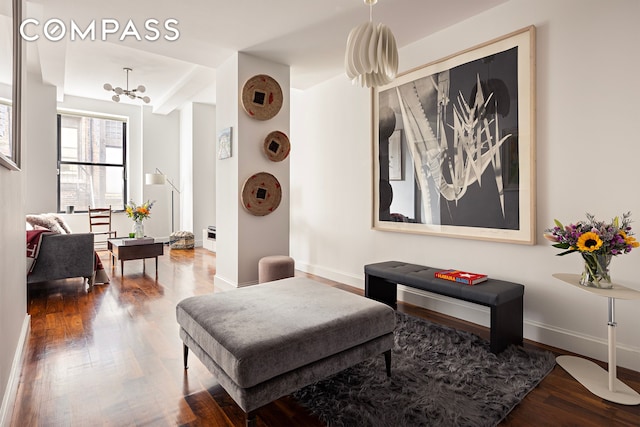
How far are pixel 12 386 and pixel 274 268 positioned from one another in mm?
2215

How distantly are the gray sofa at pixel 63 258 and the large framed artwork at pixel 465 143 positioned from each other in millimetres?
3430

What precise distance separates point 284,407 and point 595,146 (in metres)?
2.59

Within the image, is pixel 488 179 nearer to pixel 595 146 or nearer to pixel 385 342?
pixel 595 146

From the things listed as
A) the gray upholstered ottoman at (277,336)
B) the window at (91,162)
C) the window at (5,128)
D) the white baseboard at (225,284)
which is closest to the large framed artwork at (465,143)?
the gray upholstered ottoman at (277,336)

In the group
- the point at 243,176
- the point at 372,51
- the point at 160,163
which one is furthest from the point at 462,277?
the point at 160,163

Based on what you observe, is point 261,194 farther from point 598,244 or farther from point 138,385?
point 598,244

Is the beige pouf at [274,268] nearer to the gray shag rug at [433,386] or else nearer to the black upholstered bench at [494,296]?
the black upholstered bench at [494,296]

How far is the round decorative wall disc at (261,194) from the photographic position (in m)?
3.95

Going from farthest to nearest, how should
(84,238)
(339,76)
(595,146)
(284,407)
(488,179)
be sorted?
(339,76), (84,238), (488,179), (595,146), (284,407)

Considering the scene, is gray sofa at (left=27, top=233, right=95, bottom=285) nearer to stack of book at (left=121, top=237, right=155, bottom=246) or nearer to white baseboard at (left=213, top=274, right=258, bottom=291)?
stack of book at (left=121, top=237, right=155, bottom=246)

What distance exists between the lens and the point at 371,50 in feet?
7.12

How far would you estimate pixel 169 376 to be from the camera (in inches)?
83.9

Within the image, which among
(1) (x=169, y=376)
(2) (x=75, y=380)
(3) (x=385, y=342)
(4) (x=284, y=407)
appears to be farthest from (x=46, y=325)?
(3) (x=385, y=342)

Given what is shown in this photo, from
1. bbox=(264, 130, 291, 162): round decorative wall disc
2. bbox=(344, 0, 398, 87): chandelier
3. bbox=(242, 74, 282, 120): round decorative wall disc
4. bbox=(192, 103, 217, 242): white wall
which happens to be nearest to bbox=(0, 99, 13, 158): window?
bbox=(344, 0, 398, 87): chandelier
